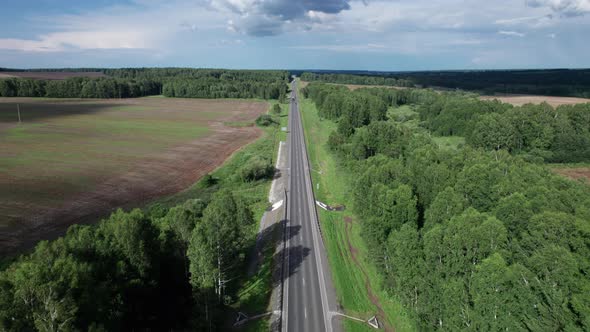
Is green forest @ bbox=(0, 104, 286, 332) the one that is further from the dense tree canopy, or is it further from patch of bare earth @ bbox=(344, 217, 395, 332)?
patch of bare earth @ bbox=(344, 217, 395, 332)

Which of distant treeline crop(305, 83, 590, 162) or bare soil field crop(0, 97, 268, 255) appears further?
distant treeline crop(305, 83, 590, 162)

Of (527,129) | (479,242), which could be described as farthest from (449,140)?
(479,242)

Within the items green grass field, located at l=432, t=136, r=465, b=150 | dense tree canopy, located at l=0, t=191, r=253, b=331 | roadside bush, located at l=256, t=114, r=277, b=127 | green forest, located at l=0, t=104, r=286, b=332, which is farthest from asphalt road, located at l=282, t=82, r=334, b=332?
roadside bush, located at l=256, t=114, r=277, b=127

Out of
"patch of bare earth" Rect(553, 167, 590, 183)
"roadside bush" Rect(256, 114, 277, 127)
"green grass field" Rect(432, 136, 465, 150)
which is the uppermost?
"roadside bush" Rect(256, 114, 277, 127)

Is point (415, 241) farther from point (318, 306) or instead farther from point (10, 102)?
point (10, 102)

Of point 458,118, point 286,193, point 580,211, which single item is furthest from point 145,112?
point 580,211

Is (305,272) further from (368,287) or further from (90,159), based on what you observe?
(90,159)
